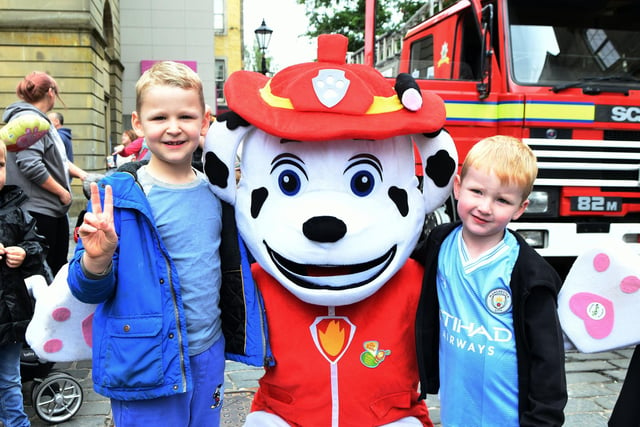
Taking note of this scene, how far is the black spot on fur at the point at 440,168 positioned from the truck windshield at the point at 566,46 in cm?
327

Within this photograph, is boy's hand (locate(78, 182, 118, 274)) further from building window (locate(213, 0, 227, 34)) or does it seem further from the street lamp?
building window (locate(213, 0, 227, 34))

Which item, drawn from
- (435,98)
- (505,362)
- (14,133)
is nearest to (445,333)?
(505,362)

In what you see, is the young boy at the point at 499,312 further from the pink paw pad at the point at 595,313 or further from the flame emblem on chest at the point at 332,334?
the flame emblem on chest at the point at 332,334

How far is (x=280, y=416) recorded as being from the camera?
241 cm

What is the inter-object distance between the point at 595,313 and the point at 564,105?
341 cm

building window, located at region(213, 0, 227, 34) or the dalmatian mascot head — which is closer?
the dalmatian mascot head

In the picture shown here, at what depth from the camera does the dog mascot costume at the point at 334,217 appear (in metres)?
2.14

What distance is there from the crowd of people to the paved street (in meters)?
1.45

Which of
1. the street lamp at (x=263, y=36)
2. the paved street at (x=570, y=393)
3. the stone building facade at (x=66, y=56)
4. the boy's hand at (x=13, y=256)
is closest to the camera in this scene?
the boy's hand at (x=13, y=256)

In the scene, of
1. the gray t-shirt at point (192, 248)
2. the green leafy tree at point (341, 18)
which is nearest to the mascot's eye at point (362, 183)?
the gray t-shirt at point (192, 248)

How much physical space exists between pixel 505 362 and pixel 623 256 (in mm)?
547

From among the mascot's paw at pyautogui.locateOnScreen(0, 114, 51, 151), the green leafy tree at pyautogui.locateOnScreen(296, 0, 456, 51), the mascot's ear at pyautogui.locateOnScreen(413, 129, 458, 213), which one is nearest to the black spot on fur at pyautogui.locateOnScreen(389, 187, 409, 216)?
the mascot's ear at pyautogui.locateOnScreen(413, 129, 458, 213)

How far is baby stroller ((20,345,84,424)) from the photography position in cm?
336

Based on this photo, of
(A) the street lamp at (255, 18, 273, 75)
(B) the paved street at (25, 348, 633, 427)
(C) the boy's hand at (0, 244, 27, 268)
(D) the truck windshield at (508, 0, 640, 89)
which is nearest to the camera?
(C) the boy's hand at (0, 244, 27, 268)
